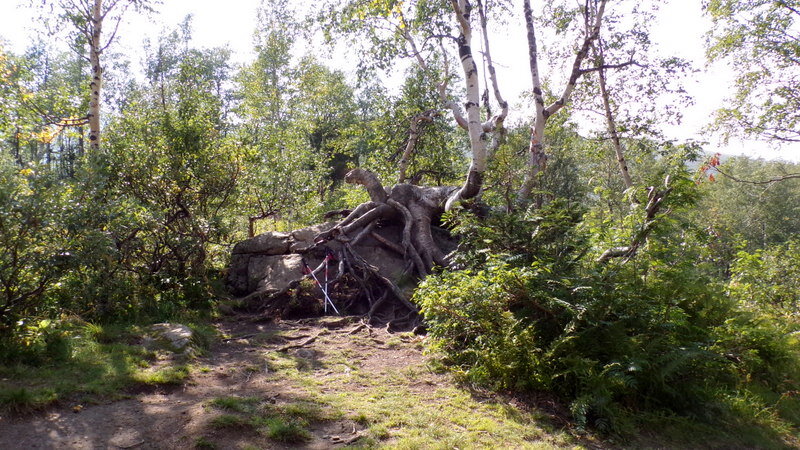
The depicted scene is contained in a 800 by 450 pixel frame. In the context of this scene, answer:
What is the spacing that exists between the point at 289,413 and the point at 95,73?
996 centimetres

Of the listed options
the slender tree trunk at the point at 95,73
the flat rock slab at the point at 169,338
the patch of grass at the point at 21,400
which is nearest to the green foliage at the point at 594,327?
the flat rock slab at the point at 169,338

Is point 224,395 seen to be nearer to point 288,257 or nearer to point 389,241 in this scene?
point 288,257

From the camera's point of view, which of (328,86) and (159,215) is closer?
(159,215)

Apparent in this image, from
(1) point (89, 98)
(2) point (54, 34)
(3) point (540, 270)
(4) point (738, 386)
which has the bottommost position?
(4) point (738, 386)

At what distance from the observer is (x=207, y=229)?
9523 millimetres

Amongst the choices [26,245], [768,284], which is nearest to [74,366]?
[26,245]

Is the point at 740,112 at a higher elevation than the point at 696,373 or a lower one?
higher

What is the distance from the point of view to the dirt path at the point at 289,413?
12.5 feet

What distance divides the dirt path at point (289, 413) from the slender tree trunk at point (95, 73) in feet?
22.7

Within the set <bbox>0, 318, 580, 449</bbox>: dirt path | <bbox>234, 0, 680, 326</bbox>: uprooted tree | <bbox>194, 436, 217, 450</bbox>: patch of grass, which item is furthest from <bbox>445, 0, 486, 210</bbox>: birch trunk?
<bbox>194, 436, 217, 450</bbox>: patch of grass

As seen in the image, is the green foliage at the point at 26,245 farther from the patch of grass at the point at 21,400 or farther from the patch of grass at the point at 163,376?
the patch of grass at the point at 163,376

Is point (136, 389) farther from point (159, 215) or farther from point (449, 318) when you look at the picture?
point (159, 215)

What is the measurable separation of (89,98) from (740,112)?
19621mm

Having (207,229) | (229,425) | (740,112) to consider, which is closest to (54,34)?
(207,229)
